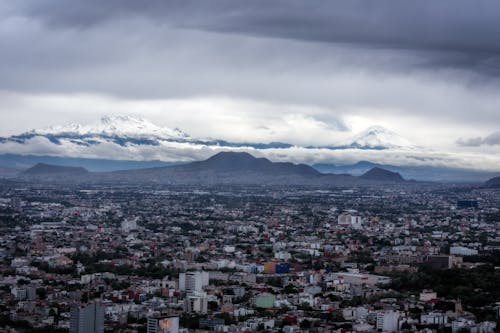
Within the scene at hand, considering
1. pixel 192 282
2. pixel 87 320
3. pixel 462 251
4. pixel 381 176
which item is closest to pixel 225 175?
pixel 381 176

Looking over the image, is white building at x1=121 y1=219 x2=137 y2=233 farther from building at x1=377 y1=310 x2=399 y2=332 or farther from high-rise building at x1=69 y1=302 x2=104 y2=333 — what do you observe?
high-rise building at x1=69 y1=302 x2=104 y2=333

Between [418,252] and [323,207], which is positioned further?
[323,207]

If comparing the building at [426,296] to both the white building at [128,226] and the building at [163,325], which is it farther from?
the white building at [128,226]

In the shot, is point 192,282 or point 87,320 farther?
point 192,282

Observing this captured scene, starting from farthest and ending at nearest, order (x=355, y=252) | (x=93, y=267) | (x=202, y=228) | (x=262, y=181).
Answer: (x=262, y=181) < (x=202, y=228) < (x=355, y=252) < (x=93, y=267)

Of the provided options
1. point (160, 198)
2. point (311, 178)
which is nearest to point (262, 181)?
point (311, 178)

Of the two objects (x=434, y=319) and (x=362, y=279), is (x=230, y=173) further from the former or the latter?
(x=434, y=319)

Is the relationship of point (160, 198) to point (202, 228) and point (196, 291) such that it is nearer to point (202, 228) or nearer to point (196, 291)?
point (202, 228)
